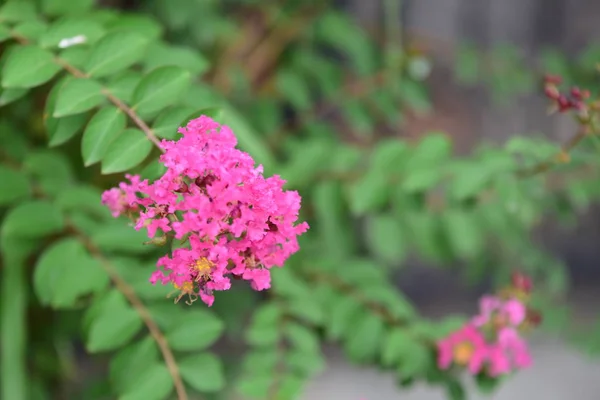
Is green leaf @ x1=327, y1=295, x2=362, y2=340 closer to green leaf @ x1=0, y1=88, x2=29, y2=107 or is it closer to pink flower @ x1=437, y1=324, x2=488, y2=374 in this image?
pink flower @ x1=437, y1=324, x2=488, y2=374

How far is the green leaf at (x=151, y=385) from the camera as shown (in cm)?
117

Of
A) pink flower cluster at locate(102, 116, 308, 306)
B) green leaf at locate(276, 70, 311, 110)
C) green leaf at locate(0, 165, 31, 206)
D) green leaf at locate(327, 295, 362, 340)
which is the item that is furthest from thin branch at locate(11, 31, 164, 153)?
green leaf at locate(276, 70, 311, 110)

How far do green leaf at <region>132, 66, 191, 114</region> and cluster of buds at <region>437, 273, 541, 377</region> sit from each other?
762mm

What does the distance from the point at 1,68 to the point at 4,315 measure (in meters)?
0.64

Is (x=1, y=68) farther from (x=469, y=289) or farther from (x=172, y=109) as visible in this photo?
(x=469, y=289)

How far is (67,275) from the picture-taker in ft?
4.35

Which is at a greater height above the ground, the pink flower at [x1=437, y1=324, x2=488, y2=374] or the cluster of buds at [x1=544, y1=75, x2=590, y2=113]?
the cluster of buds at [x1=544, y1=75, x2=590, y2=113]

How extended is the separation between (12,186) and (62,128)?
0.34 meters

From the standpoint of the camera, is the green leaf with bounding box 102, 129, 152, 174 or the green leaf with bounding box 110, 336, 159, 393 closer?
the green leaf with bounding box 102, 129, 152, 174

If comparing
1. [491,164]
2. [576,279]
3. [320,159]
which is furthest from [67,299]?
[576,279]

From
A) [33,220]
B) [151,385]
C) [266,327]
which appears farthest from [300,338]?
[33,220]

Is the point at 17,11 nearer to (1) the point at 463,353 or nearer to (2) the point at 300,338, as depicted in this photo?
(2) the point at 300,338

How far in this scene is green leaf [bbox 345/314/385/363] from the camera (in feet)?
5.18

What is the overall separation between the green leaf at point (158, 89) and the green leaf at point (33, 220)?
40 centimetres
